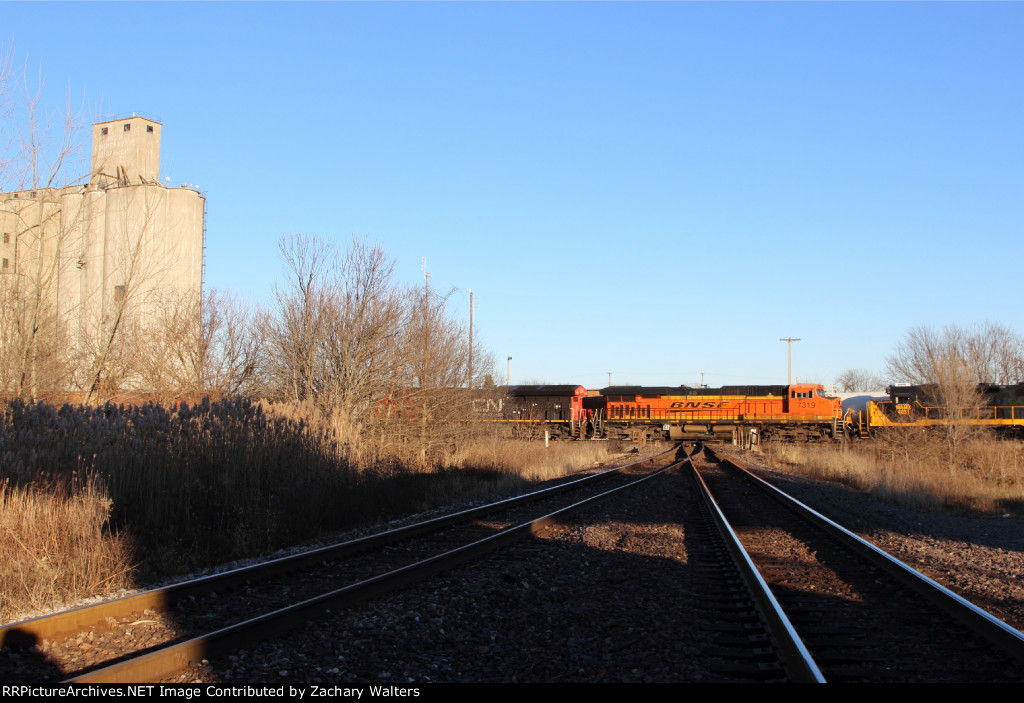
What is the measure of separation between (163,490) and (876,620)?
789cm

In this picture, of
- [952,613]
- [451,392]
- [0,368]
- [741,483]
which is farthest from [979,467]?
[0,368]

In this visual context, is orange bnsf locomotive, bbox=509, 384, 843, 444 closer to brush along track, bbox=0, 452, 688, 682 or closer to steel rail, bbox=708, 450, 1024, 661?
brush along track, bbox=0, 452, 688, 682

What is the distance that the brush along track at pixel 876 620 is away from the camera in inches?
176

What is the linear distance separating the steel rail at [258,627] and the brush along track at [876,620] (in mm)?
3177

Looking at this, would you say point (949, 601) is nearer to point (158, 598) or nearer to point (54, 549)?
point (158, 598)

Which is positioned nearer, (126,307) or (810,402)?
(126,307)

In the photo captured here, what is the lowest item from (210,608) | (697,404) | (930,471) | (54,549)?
(930,471)

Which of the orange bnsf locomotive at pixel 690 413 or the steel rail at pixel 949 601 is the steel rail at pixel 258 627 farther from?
the orange bnsf locomotive at pixel 690 413

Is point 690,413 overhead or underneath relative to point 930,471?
overhead

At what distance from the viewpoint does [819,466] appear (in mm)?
24781

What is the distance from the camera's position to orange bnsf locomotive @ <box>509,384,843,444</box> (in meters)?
41.9

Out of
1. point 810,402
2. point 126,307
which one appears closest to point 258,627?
point 126,307

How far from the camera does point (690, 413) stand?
44500 millimetres

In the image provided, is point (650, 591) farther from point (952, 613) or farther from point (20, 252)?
point (20, 252)
